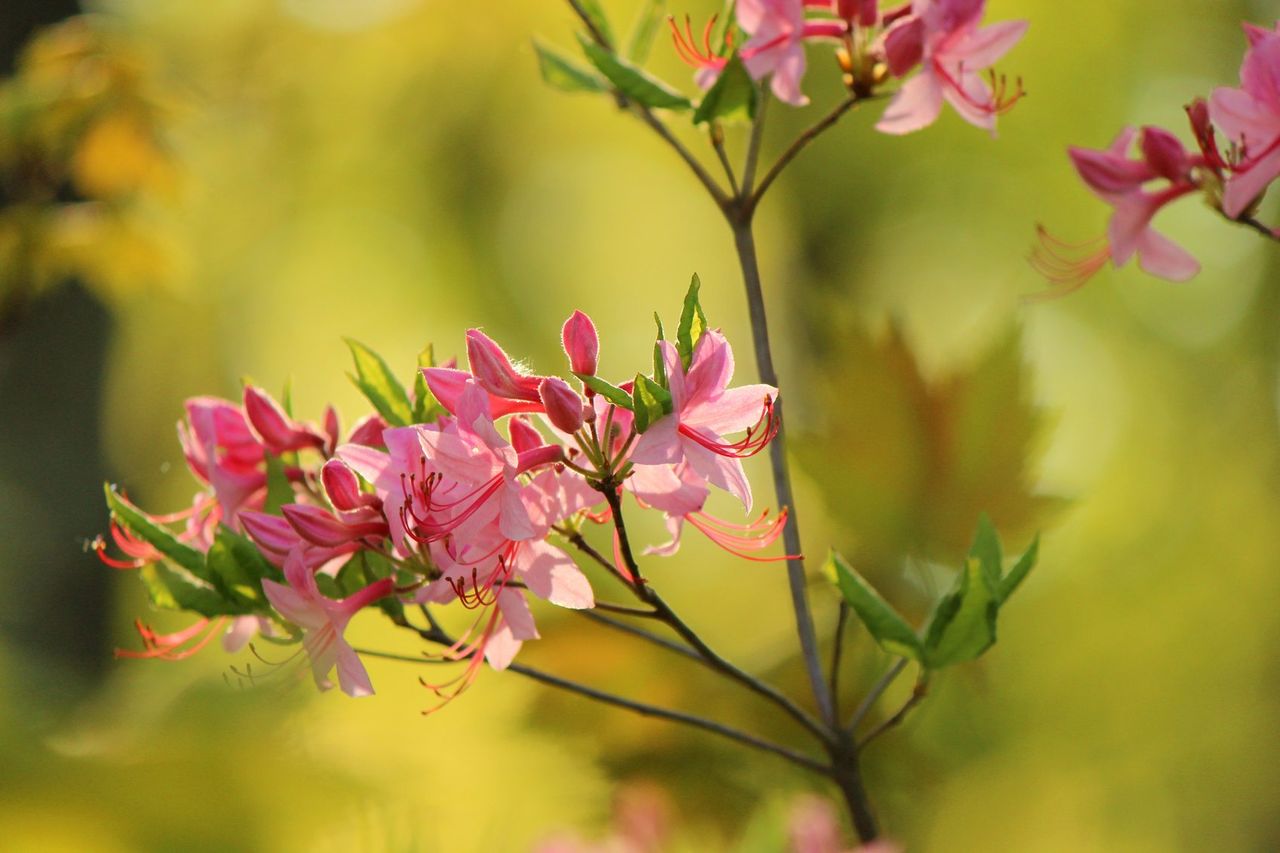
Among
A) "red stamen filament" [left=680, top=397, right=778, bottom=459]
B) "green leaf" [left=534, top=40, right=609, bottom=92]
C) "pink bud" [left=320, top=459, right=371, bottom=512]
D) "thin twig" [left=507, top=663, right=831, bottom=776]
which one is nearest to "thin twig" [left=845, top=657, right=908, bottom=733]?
"thin twig" [left=507, top=663, right=831, bottom=776]

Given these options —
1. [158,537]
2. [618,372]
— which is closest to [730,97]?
[158,537]

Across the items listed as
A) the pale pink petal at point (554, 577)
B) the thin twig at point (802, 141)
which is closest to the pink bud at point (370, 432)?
the pale pink petal at point (554, 577)

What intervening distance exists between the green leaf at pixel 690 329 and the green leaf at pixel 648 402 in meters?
0.02

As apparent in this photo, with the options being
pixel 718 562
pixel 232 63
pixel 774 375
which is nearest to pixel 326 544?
pixel 774 375

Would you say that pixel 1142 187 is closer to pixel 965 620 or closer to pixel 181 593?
pixel 965 620

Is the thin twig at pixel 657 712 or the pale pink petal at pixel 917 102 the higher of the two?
the pale pink petal at pixel 917 102

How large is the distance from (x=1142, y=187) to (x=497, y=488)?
42 cm

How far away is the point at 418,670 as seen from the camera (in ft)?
6.38

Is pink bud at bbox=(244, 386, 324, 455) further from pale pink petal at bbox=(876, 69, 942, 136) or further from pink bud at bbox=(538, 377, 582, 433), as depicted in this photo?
pale pink petal at bbox=(876, 69, 942, 136)

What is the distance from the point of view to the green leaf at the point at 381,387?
0.58 meters

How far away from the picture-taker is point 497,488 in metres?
0.49

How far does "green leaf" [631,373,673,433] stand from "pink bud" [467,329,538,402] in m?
0.07

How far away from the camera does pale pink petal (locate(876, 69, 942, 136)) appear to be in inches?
24.5

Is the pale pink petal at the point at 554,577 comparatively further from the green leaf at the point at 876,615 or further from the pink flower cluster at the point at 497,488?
the green leaf at the point at 876,615
